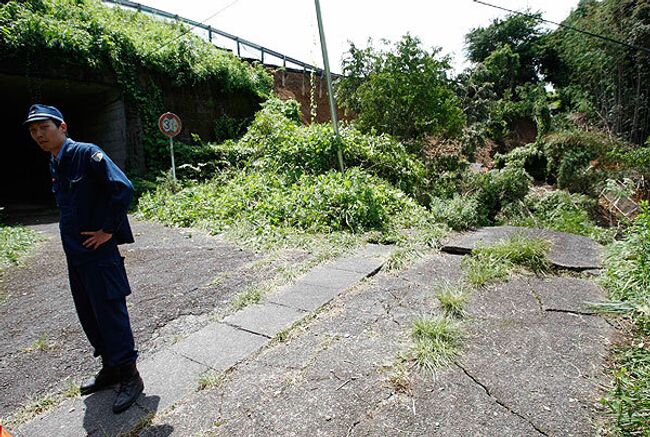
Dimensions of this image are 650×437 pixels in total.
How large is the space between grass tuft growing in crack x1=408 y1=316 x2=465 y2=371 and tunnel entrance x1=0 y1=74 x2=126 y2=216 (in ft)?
31.6

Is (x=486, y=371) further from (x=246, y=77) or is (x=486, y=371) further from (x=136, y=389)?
(x=246, y=77)

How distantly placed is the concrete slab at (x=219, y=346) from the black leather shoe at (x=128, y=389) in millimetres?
379

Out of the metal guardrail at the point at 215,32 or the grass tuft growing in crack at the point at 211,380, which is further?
the metal guardrail at the point at 215,32

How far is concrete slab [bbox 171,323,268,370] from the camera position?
2340 mm

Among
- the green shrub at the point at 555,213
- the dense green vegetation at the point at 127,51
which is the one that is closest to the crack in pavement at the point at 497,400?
the green shrub at the point at 555,213

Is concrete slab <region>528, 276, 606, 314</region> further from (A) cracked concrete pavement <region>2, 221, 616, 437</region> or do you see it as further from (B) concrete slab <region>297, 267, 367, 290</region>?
(B) concrete slab <region>297, 267, 367, 290</region>

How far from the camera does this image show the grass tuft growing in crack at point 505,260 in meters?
3.29

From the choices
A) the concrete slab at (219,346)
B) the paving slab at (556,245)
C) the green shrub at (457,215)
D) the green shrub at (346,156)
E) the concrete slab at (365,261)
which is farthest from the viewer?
the green shrub at (346,156)

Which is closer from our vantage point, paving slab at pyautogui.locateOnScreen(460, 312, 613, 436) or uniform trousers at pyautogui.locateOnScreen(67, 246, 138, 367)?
paving slab at pyautogui.locateOnScreen(460, 312, 613, 436)

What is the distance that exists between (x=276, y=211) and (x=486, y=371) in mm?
4260

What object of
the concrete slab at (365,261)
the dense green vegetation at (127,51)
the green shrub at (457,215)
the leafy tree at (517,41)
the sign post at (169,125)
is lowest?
the concrete slab at (365,261)

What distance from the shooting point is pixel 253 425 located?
1.78m

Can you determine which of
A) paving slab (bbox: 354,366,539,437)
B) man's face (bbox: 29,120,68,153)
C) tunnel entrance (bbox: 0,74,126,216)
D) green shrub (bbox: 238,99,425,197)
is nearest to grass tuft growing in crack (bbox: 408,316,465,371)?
paving slab (bbox: 354,366,539,437)

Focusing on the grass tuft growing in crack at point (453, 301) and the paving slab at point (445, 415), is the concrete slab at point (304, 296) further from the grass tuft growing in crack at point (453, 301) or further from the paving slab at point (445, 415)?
the paving slab at point (445, 415)
